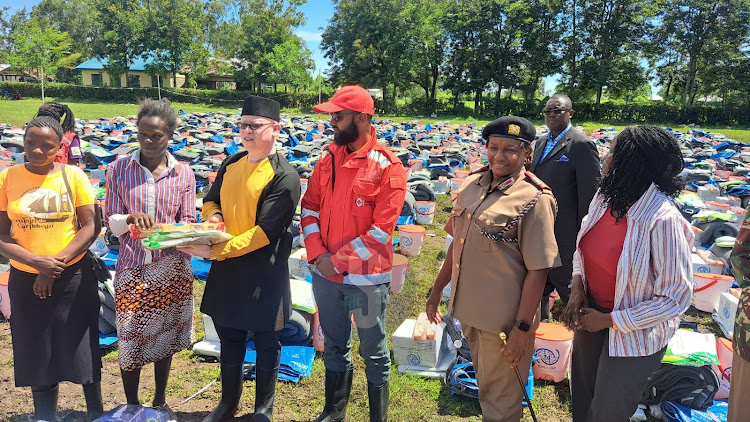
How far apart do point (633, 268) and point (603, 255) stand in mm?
154

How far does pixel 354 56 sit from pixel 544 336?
41.1m

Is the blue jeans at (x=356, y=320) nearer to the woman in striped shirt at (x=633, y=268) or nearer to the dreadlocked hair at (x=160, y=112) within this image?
the woman in striped shirt at (x=633, y=268)

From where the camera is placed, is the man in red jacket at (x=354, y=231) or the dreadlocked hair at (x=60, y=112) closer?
the man in red jacket at (x=354, y=231)

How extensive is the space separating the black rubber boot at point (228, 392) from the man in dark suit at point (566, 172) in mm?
2376

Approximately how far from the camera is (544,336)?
3.49 m

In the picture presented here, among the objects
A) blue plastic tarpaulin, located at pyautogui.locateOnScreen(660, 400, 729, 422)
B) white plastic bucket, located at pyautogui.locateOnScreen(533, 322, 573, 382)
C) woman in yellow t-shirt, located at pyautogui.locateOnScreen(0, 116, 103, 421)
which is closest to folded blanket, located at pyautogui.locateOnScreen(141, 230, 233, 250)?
woman in yellow t-shirt, located at pyautogui.locateOnScreen(0, 116, 103, 421)

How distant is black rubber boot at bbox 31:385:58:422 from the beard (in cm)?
197

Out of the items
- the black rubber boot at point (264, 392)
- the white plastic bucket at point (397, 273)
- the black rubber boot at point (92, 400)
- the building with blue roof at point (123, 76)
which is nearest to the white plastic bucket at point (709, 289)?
the white plastic bucket at point (397, 273)

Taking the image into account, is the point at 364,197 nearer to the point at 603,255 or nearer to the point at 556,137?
the point at 603,255

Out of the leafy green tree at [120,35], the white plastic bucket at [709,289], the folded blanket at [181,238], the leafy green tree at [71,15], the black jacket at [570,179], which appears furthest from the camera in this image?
the leafy green tree at [71,15]

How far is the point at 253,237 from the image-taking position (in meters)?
2.49

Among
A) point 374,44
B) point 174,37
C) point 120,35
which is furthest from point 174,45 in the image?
point 374,44

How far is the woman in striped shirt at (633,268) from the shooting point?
1885mm

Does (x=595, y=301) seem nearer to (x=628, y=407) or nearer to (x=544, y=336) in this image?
(x=628, y=407)
